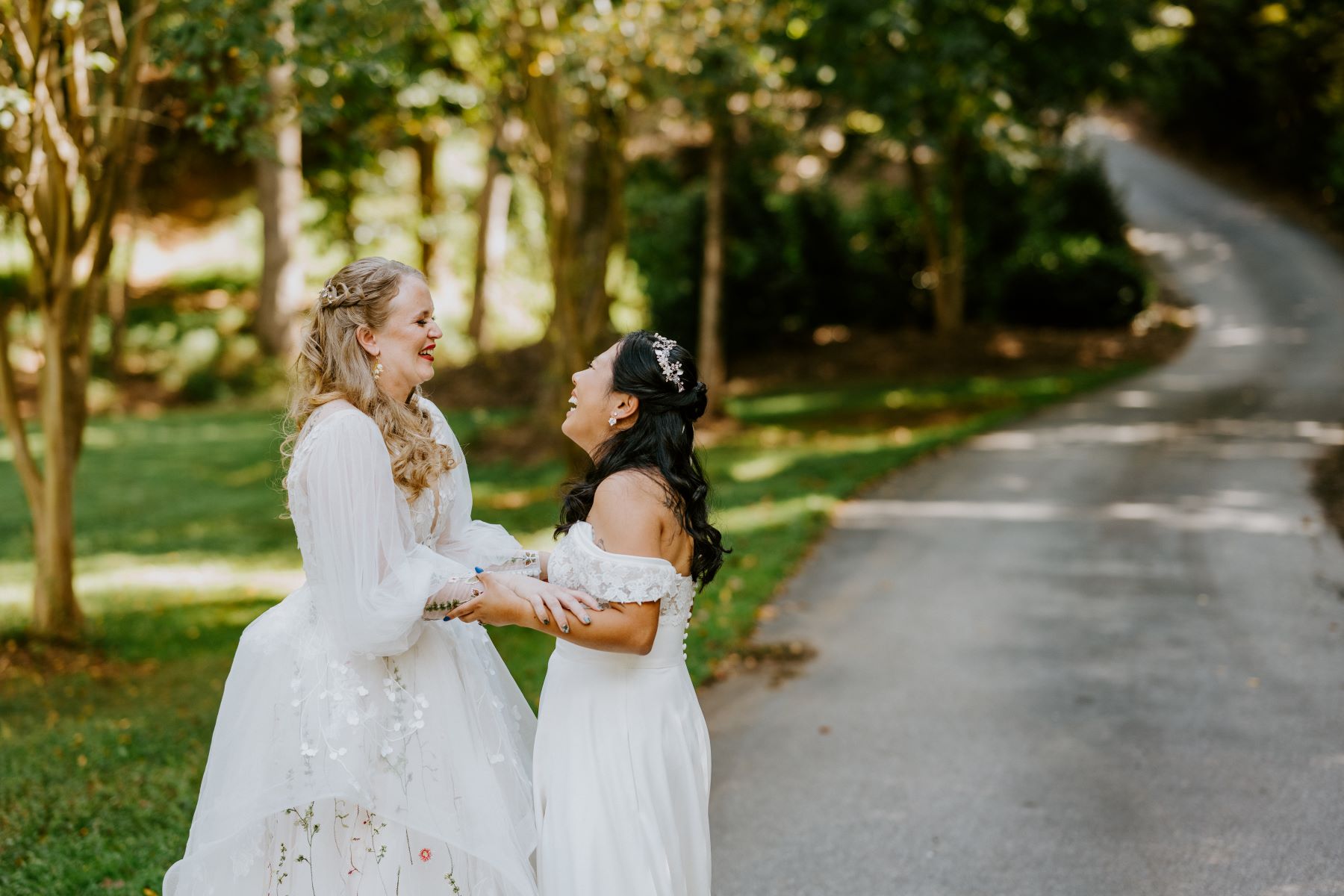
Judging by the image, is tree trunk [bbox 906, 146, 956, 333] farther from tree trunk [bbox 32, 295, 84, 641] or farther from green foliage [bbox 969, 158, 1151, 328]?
tree trunk [bbox 32, 295, 84, 641]

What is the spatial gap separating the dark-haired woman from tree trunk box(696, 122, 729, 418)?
46.4 feet

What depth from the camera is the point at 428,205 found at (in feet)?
96.7

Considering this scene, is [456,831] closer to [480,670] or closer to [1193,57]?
[480,670]

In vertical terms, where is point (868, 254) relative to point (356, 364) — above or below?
above

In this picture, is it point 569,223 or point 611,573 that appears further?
point 569,223

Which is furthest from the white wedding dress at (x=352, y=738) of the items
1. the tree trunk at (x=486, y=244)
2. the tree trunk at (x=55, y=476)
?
the tree trunk at (x=486, y=244)

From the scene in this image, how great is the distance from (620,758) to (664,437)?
0.85 meters

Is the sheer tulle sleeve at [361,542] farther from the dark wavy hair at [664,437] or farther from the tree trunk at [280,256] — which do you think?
the tree trunk at [280,256]

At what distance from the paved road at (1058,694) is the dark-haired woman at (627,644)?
1660 mm

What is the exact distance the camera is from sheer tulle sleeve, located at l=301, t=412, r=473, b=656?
307 cm

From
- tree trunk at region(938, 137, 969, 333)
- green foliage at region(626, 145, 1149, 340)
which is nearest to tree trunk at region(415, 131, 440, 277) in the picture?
green foliage at region(626, 145, 1149, 340)

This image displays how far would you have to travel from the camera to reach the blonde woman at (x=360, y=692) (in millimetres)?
3094

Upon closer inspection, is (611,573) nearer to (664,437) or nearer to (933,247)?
(664,437)

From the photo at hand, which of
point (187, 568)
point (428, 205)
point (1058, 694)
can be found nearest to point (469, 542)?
point (1058, 694)
